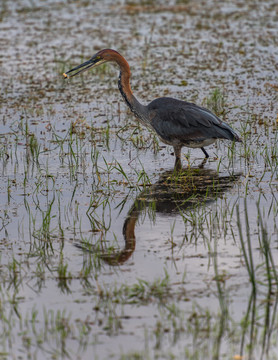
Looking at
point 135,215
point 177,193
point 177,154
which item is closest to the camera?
point 135,215

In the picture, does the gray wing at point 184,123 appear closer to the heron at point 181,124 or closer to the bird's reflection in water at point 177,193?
the heron at point 181,124

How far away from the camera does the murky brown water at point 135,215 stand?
13.4 ft

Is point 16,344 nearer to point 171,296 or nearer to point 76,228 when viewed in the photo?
point 171,296

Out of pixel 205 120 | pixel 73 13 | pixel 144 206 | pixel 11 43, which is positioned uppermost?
pixel 73 13

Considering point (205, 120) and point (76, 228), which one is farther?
point (205, 120)

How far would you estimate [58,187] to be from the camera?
721 cm

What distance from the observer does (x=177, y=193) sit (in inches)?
272

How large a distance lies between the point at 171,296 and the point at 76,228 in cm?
167

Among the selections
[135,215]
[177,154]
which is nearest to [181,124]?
[177,154]

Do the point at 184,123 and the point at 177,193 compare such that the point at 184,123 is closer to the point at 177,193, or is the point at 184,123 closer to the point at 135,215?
the point at 177,193

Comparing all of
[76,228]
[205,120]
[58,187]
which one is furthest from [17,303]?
[205,120]

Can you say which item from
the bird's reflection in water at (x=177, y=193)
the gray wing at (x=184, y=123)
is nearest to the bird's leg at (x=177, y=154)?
the gray wing at (x=184, y=123)

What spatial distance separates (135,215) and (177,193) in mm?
766

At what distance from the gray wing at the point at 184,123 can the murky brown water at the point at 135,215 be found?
0.34 metres
